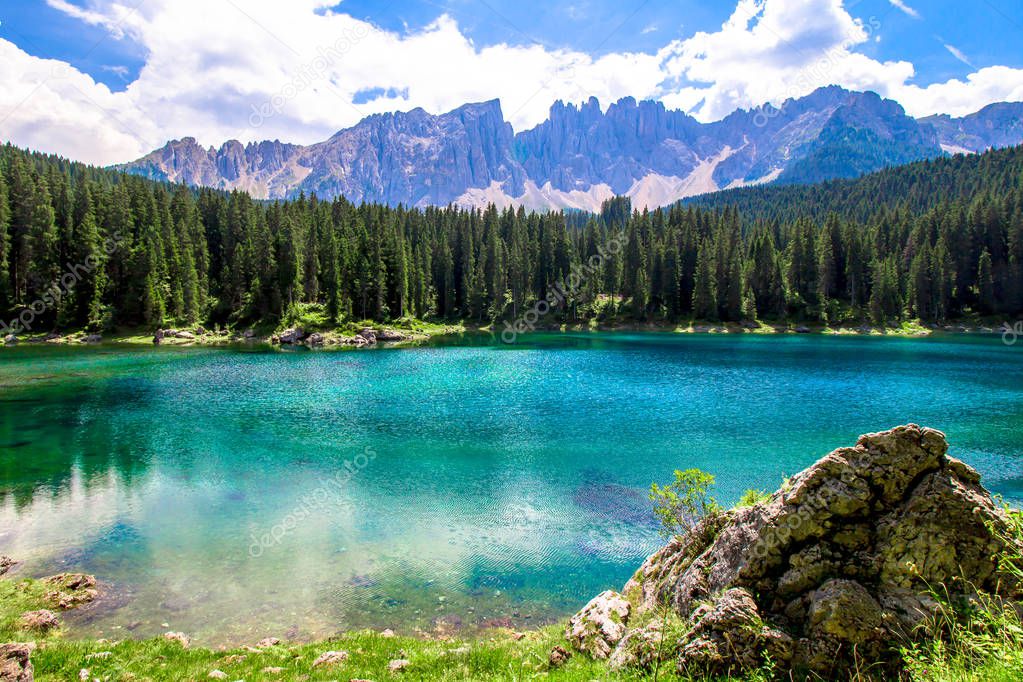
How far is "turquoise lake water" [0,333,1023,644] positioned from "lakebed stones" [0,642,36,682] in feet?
14.2

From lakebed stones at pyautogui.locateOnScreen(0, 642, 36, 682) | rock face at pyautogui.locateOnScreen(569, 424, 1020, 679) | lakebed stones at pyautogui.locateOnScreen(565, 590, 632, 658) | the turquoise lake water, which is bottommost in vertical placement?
the turquoise lake water

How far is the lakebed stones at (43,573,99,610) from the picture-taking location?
13.3 metres

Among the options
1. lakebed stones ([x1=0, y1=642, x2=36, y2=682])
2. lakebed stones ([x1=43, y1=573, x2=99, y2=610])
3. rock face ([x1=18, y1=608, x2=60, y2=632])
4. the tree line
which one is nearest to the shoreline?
the tree line

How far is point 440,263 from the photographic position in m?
124

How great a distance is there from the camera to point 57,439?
2952 cm

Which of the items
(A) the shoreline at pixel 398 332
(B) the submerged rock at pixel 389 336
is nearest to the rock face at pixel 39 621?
(A) the shoreline at pixel 398 332

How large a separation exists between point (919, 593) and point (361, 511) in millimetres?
17604

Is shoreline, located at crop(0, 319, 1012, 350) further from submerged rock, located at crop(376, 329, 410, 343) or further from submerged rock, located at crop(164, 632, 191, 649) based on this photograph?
submerged rock, located at crop(164, 632, 191, 649)

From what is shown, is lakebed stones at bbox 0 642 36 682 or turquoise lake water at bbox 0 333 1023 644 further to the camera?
turquoise lake water at bbox 0 333 1023 644

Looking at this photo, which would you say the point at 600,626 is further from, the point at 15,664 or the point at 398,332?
the point at 398,332

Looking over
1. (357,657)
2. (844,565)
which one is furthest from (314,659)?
(844,565)

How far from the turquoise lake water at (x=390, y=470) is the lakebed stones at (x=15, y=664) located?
4.34 meters

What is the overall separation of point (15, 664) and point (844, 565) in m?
12.3

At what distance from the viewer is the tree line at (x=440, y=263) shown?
88625mm
